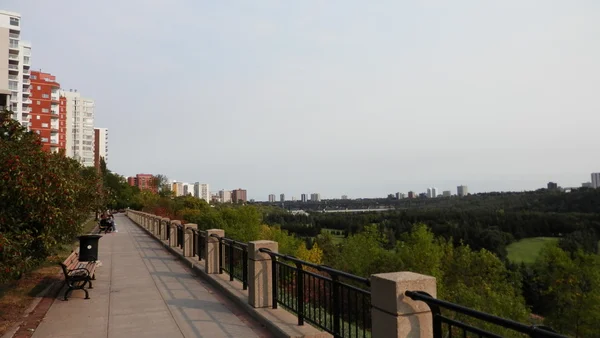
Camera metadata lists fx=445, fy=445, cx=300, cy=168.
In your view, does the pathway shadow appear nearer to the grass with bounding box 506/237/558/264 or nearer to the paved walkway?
the paved walkway

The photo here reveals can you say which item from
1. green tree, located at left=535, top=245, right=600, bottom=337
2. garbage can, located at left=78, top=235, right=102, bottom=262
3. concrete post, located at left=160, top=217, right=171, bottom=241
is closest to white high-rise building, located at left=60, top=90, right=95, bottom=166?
concrete post, located at left=160, top=217, right=171, bottom=241

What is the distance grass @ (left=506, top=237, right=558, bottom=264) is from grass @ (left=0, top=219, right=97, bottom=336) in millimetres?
87239

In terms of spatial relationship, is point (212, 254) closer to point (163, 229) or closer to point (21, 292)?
point (21, 292)

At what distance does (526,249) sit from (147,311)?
327 ft

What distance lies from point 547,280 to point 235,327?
65.2 m

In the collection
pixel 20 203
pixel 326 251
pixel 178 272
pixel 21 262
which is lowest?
pixel 326 251

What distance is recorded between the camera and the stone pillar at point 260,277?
748cm

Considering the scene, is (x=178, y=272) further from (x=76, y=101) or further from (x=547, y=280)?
(x=76, y=101)

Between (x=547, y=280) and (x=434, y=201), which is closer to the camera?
(x=547, y=280)

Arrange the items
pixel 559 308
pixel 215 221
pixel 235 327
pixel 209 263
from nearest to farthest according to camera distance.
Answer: pixel 235 327 < pixel 209 263 < pixel 215 221 < pixel 559 308

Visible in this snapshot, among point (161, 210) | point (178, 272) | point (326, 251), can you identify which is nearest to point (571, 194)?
point (326, 251)

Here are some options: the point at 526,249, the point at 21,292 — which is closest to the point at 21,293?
the point at 21,292

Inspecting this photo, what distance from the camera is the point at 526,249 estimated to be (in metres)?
92.9

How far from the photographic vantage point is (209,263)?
1132 cm
